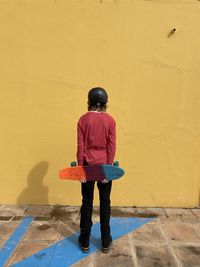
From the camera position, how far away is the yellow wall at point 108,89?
433cm

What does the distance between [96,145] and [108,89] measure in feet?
4.77

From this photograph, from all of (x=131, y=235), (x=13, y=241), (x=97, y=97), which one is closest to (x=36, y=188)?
(x=13, y=241)

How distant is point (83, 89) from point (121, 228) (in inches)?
80.9

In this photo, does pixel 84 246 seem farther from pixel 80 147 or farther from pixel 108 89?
pixel 108 89

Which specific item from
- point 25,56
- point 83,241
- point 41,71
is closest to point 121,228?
point 83,241

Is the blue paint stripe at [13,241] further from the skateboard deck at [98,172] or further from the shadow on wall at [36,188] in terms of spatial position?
the skateboard deck at [98,172]

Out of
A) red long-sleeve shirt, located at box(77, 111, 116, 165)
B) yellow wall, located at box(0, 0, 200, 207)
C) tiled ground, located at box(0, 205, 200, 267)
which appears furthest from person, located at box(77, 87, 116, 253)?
yellow wall, located at box(0, 0, 200, 207)

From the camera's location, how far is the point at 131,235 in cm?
375

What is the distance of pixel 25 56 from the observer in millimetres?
4410

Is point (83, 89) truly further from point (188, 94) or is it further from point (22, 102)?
point (188, 94)

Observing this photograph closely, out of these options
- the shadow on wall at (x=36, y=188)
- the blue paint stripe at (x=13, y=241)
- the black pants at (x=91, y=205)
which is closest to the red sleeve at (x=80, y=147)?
the black pants at (x=91, y=205)

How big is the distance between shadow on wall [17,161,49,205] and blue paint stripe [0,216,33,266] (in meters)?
0.46

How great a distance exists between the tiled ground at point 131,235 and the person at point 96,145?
255 millimetres

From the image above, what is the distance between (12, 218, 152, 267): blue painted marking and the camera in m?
3.14
